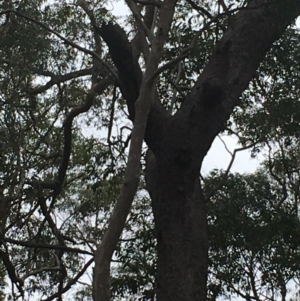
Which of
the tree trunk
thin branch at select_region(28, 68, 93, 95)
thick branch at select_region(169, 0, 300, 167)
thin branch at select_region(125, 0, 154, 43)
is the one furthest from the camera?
thin branch at select_region(28, 68, 93, 95)

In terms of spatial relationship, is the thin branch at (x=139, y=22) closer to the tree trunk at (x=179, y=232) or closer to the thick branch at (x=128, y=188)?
the thick branch at (x=128, y=188)

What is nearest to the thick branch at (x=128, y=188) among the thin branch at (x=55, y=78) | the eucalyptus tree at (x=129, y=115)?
the eucalyptus tree at (x=129, y=115)

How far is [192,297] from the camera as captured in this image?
4234 mm

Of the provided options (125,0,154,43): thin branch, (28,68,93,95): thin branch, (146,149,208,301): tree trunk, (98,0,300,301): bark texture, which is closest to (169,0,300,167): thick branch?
(98,0,300,301): bark texture

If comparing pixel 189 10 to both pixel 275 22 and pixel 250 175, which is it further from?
pixel 250 175

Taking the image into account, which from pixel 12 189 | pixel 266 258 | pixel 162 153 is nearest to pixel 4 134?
pixel 12 189

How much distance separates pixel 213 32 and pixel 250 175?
10.0 ft

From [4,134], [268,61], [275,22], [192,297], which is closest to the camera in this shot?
[192,297]

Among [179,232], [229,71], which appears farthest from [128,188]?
[229,71]

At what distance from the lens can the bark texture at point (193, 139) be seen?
435cm

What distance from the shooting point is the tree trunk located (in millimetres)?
4277

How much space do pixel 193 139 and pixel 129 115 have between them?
0.72m

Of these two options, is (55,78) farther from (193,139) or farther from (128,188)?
(128,188)

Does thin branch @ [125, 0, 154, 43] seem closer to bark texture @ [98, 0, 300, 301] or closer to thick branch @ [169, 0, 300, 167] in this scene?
bark texture @ [98, 0, 300, 301]
